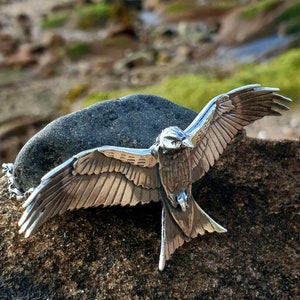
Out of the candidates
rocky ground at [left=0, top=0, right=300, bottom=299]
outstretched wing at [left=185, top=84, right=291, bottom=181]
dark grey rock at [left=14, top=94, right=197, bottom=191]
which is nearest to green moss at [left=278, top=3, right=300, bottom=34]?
rocky ground at [left=0, top=0, right=300, bottom=299]

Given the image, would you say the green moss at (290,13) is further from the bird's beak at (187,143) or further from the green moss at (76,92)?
the bird's beak at (187,143)

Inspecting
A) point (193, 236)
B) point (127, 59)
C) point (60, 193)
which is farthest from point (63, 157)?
point (127, 59)

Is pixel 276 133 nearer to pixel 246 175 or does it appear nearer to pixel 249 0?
pixel 246 175

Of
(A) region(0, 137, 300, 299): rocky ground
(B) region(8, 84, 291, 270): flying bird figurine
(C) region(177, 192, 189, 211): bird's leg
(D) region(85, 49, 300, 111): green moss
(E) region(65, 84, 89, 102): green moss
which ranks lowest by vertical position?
(E) region(65, 84, 89, 102): green moss

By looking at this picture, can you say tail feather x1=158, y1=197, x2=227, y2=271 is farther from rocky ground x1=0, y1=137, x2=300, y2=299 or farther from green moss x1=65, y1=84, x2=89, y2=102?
green moss x1=65, y1=84, x2=89, y2=102

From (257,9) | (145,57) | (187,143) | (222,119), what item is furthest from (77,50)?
(187,143)

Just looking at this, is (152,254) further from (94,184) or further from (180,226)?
(94,184)
